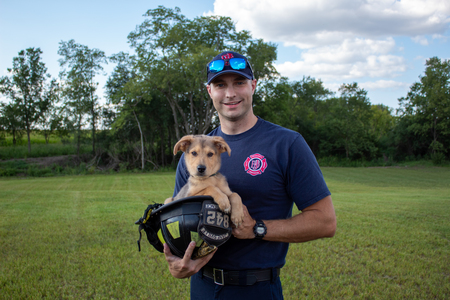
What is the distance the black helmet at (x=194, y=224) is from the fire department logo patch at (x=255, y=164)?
442 mm

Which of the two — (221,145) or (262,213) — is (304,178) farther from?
(221,145)

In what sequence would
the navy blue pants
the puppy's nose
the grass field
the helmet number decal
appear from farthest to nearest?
the grass field → the puppy's nose → the navy blue pants → the helmet number decal

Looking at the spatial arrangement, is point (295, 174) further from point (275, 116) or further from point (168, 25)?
point (275, 116)

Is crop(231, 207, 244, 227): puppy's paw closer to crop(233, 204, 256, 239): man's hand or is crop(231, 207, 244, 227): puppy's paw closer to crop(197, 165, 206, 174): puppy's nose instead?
crop(233, 204, 256, 239): man's hand

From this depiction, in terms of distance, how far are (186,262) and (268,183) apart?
3.09 feet

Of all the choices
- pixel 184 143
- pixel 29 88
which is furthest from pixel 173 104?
pixel 184 143

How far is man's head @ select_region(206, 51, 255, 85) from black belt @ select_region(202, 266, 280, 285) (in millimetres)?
1768

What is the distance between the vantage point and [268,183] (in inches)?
102

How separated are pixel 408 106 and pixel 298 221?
57.5 m

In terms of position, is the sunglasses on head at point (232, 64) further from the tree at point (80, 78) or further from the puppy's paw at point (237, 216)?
the tree at point (80, 78)

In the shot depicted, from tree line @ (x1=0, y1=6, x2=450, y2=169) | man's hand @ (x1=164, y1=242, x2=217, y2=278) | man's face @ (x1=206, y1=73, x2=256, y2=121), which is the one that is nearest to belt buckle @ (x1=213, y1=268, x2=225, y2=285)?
man's hand @ (x1=164, y1=242, x2=217, y2=278)

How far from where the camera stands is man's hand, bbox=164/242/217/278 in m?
2.43

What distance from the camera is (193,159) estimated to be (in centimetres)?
308

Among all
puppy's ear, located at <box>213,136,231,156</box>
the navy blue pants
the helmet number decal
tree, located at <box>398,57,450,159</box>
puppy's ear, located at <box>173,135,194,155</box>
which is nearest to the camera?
the helmet number decal
